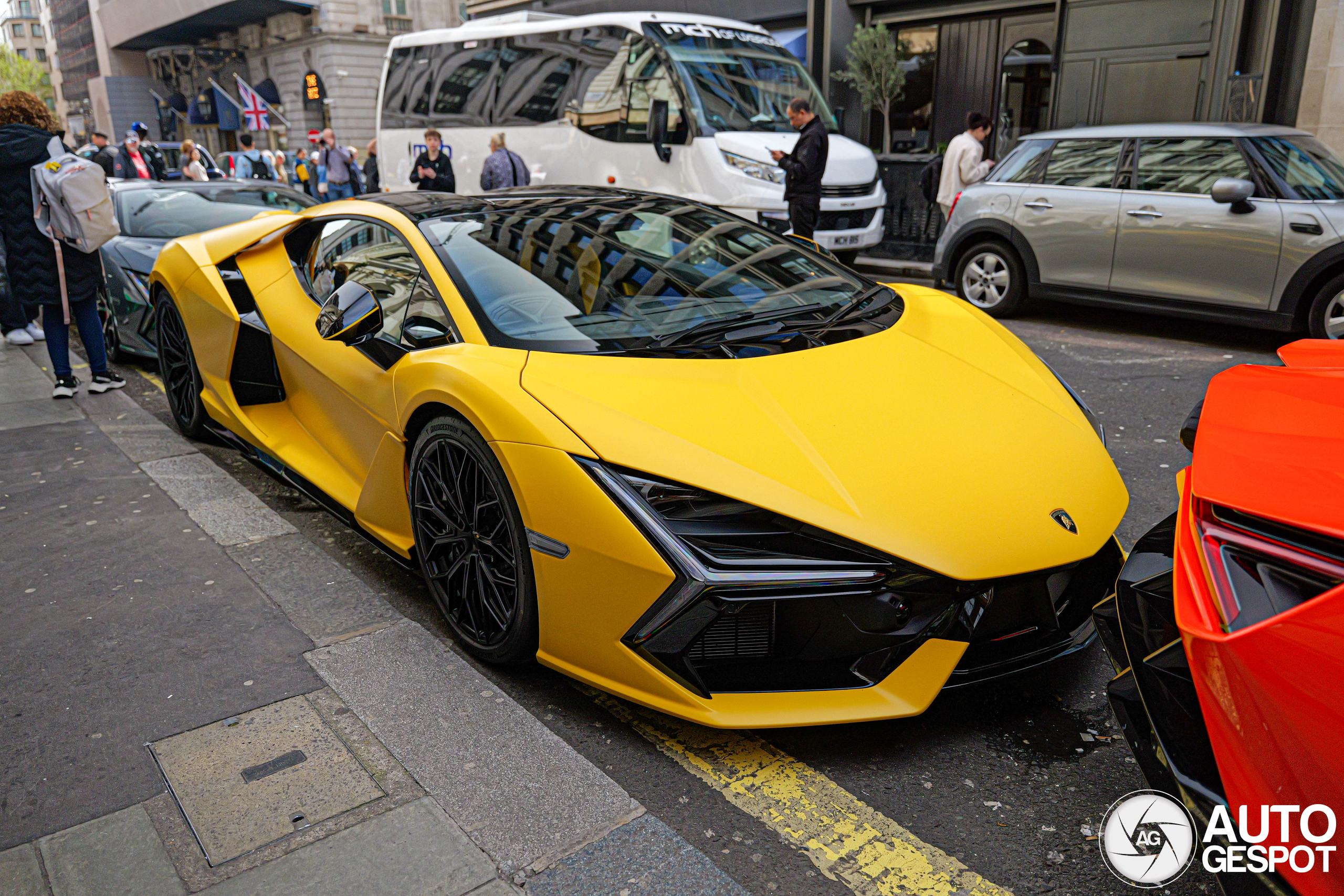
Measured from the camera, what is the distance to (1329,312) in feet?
21.9

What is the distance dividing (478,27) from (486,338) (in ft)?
38.9

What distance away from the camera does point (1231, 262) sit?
7.02 metres

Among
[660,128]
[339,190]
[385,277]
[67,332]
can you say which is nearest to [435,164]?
[660,128]

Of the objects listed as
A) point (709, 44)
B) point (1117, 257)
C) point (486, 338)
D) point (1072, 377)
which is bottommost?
point (1072, 377)

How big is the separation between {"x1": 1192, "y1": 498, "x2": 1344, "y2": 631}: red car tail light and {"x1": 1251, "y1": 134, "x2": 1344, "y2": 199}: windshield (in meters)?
6.32

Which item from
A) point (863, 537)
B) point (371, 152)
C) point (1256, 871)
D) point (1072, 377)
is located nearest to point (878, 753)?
point (863, 537)

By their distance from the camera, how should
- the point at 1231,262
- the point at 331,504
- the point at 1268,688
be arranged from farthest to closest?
1. the point at 1231,262
2. the point at 331,504
3. the point at 1268,688

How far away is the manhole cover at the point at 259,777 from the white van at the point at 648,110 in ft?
26.9

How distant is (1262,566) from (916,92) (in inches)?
628

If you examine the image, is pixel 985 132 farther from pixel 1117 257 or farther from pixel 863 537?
pixel 863 537

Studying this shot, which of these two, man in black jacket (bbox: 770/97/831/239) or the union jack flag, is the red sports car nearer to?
man in black jacket (bbox: 770/97/831/239)

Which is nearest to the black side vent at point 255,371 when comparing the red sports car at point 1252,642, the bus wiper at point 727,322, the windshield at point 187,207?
the bus wiper at point 727,322

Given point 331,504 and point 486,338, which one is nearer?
point 486,338

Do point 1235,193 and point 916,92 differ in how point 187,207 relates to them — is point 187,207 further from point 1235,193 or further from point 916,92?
point 916,92
